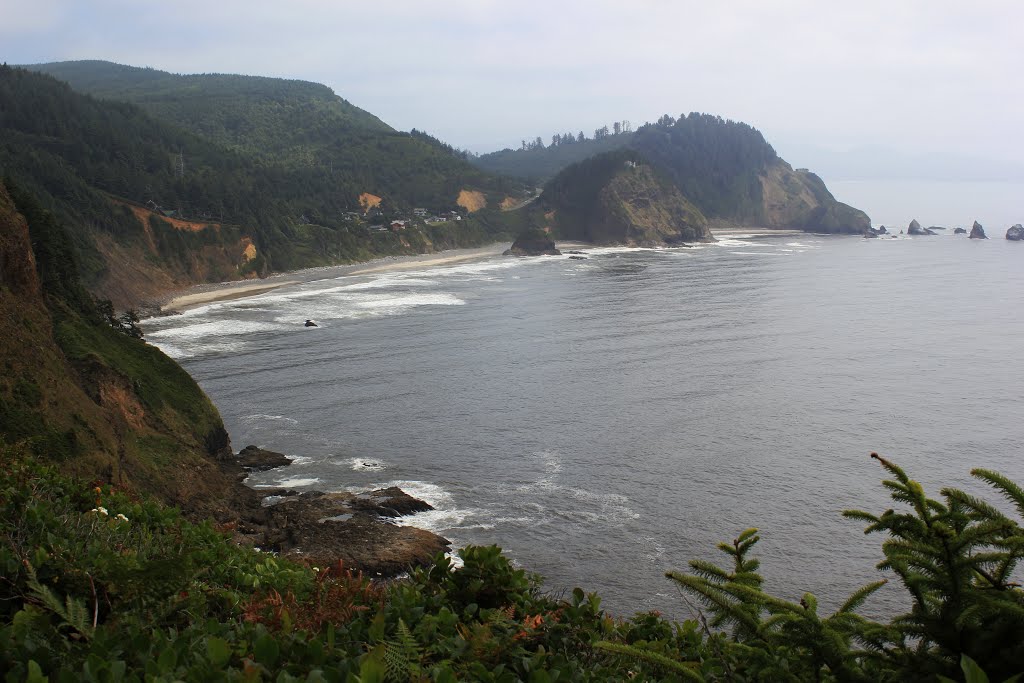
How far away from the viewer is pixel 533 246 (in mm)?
135500

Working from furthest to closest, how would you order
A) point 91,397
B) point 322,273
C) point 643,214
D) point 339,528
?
point 643,214, point 322,273, point 91,397, point 339,528

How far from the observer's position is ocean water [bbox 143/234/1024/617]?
2686 cm

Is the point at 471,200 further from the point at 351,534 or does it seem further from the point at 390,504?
the point at 351,534

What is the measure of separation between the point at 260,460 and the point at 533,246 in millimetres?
105033

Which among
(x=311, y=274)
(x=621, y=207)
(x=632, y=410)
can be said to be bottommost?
(x=632, y=410)

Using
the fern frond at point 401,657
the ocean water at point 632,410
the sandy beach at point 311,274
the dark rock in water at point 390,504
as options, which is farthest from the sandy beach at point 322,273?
the fern frond at point 401,657

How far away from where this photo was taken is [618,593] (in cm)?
2292

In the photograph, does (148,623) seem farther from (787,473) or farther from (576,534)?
(787,473)

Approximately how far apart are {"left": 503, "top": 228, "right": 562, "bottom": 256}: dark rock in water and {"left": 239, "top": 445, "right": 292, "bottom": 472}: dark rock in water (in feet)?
337

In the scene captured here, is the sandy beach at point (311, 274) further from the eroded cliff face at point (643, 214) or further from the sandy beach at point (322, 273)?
the eroded cliff face at point (643, 214)

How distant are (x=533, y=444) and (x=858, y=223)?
6531 inches

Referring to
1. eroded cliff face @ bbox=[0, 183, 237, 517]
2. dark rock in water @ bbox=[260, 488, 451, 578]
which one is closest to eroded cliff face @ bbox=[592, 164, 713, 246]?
eroded cliff face @ bbox=[0, 183, 237, 517]

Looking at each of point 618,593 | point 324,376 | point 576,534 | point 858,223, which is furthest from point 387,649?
point 858,223

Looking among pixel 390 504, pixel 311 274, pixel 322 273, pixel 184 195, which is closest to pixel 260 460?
pixel 390 504
